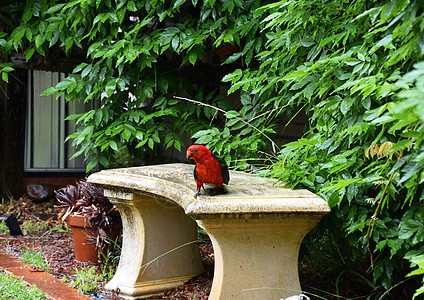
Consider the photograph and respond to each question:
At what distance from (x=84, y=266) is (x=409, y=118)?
3775 mm

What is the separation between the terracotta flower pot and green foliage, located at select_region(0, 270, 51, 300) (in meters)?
0.77

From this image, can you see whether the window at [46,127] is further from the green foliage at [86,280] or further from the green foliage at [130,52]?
the green foliage at [86,280]

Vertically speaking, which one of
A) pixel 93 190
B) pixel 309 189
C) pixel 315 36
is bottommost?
pixel 93 190

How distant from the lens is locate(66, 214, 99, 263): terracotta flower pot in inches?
197

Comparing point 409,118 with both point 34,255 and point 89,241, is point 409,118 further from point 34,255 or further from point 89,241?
point 34,255

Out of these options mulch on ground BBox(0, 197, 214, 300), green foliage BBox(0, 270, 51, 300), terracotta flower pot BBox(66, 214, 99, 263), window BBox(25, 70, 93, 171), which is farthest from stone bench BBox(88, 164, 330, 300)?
window BBox(25, 70, 93, 171)

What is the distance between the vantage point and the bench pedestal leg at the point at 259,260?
300 centimetres

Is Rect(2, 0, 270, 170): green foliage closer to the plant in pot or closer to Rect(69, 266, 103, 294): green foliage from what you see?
the plant in pot

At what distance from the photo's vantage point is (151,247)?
4195 mm

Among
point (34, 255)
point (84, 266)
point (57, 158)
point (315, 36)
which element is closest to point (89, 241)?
point (84, 266)

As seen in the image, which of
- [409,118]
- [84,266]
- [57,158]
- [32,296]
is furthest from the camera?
[57,158]

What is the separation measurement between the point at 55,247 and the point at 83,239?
91cm

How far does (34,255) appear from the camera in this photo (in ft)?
17.3

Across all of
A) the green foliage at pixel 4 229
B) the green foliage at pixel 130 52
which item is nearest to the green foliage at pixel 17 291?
the green foliage at pixel 130 52
